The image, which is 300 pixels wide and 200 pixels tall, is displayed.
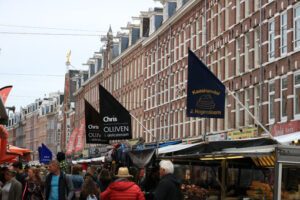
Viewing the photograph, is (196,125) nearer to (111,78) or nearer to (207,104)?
(207,104)

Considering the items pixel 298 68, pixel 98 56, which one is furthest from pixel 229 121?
pixel 98 56

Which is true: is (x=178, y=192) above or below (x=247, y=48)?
below

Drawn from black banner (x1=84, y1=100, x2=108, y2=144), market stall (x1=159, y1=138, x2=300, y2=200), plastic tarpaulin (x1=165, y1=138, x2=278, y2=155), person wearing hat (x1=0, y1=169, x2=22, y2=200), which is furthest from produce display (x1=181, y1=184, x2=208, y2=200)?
black banner (x1=84, y1=100, x2=108, y2=144)

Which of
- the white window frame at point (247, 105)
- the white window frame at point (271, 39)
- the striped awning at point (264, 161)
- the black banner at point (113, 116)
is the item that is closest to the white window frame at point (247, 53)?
the white window frame at point (247, 105)

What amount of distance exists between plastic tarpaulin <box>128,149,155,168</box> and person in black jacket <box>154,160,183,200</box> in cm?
704

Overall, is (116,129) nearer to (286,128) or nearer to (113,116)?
(113,116)

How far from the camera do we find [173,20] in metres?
44.8

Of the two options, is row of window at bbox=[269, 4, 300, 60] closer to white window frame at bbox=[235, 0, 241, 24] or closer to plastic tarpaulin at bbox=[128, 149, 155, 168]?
white window frame at bbox=[235, 0, 241, 24]

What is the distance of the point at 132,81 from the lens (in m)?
57.8

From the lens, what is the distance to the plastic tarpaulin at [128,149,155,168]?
1652 centimetres

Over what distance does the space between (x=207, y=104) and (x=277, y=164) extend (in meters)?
6.55

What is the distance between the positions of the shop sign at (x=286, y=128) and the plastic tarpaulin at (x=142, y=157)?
9.89 meters

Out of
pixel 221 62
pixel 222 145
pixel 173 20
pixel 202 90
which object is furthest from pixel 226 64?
pixel 222 145

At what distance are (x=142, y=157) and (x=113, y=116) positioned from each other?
379 cm
